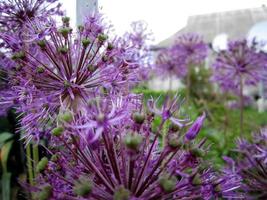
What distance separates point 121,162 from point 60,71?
1.07 feet

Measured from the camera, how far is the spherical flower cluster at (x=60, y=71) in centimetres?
89

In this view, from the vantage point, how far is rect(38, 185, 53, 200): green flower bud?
2.04 ft

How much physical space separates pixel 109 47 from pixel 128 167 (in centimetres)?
37

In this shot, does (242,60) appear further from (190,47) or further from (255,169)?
(255,169)

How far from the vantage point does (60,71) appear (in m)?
0.93

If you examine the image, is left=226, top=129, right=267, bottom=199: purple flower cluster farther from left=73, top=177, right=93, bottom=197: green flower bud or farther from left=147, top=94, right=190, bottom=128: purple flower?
left=73, top=177, right=93, bottom=197: green flower bud

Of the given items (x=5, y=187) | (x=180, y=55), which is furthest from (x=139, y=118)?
(x=180, y=55)

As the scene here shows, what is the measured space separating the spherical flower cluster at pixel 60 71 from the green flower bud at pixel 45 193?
256mm

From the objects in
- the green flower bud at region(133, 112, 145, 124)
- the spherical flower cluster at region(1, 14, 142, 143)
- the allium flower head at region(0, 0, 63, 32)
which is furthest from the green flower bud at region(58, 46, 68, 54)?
the green flower bud at region(133, 112, 145, 124)

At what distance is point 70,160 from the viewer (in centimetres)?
73

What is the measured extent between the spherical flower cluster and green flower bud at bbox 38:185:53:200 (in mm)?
256

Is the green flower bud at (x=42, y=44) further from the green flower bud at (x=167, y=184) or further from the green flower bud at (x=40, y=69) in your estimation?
the green flower bud at (x=167, y=184)

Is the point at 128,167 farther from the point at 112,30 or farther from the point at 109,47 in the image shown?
the point at 112,30

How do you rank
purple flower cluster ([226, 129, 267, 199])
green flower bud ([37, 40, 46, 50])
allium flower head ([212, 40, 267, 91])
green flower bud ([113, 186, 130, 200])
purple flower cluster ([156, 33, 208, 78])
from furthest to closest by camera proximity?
purple flower cluster ([156, 33, 208, 78]) < allium flower head ([212, 40, 267, 91]) < purple flower cluster ([226, 129, 267, 199]) < green flower bud ([37, 40, 46, 50]) < green flower bud ([113, 186, 130, 200])
